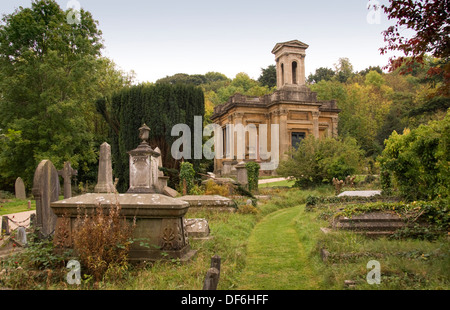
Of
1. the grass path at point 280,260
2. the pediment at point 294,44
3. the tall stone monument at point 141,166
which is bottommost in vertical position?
the grass path at point 280,260

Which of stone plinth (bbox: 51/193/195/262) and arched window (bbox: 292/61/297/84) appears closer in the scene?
stone plinth (bbox: 51/193/195/262)

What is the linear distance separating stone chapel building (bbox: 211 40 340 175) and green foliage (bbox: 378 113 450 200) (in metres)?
20.5

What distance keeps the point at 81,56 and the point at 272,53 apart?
62.8 ft

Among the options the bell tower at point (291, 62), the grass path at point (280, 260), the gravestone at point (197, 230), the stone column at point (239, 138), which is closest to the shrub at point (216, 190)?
the grass path at point (280, 260)

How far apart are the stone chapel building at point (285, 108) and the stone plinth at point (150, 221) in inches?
1080

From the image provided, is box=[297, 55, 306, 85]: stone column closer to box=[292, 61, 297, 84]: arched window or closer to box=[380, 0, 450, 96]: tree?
box=[292, 61, 297, 84]: arched window

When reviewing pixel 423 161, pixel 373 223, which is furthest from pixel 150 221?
pixel 423 161

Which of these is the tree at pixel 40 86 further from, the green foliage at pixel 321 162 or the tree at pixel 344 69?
the tree at pixel 344 69

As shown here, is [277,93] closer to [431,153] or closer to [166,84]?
[166,84]

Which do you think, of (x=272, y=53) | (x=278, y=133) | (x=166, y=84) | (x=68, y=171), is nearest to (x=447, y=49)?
(x=68, y=171)

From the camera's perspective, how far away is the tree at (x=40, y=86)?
2302 centimetres

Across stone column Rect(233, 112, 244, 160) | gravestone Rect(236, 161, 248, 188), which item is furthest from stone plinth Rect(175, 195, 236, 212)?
stone column Rect(233, 112, 244, 160)

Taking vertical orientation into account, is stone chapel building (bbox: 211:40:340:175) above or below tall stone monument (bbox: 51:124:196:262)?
above

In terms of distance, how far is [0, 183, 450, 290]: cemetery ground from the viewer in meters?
4.27
